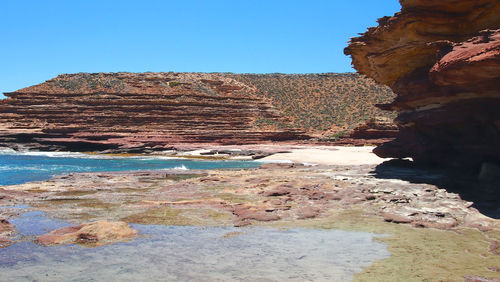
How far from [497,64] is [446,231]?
4.90 meters

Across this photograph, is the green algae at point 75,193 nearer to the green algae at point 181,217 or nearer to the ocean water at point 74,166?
the green algae at point 181,217

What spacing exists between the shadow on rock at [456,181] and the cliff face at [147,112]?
32246 millimetres

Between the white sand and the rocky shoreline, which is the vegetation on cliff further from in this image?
the rocky shoreline

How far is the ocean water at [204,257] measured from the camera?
6.14 metres

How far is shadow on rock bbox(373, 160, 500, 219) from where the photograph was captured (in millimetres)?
10998

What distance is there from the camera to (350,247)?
7699mm

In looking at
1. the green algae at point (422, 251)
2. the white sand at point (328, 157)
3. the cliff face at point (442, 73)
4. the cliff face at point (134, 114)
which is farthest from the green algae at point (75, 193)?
the cliff face at point (134, 114)

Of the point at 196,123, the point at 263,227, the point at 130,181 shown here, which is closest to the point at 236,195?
the point at 263,227

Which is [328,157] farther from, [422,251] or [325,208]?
[422,251]

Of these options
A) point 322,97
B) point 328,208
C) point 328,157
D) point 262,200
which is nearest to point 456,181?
point 328,208

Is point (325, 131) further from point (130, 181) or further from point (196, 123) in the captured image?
point (130, 181)

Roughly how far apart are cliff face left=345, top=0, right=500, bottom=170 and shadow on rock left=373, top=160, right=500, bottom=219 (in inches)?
29.0

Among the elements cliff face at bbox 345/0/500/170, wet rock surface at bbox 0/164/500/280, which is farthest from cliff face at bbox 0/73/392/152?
wet rock surface at bbox 0/164/500/280

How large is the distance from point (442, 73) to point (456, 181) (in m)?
4.69
